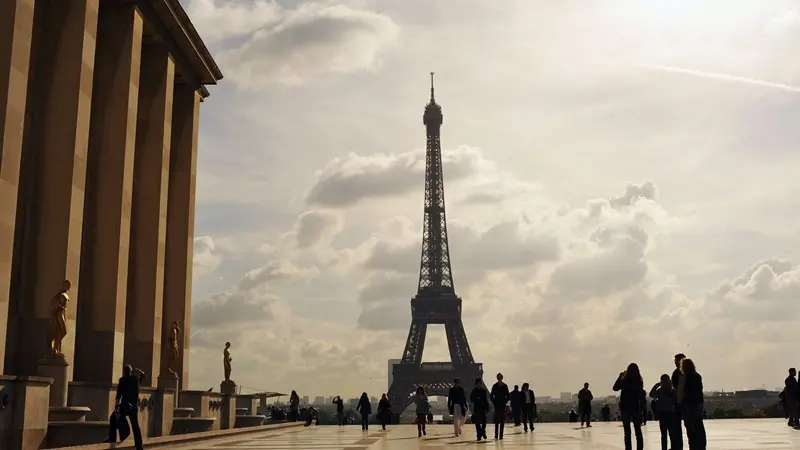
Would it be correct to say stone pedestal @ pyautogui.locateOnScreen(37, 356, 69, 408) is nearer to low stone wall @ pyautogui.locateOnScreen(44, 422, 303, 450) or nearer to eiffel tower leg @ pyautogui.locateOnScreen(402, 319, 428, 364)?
low stone wall @ pyautogui.locateOnScreen(44, 422, 303, 450)

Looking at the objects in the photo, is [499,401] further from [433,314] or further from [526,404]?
[433,314]

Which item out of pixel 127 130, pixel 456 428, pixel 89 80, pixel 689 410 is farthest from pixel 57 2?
pixel 689 410

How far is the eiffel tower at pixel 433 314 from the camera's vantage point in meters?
112

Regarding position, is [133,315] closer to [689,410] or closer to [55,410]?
[55,410]

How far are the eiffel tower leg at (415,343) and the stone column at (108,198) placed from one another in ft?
278

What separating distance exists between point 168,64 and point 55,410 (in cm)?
1904

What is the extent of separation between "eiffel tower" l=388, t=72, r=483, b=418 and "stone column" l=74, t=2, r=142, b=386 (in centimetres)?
8114

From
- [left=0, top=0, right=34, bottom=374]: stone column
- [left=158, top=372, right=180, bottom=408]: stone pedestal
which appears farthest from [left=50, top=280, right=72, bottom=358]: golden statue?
[left=158, top=372, right=180, bottom=408]: stone pedestal

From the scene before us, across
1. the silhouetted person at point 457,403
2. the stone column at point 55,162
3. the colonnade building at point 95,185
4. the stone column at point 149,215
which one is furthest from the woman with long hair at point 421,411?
the stone column at point 55,162

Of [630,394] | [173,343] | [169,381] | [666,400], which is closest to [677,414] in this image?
[666,400]

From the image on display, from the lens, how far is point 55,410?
23203 millimetres

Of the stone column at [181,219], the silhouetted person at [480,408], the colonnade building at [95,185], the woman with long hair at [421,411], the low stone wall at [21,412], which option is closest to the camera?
the low stone wall at [21,412]

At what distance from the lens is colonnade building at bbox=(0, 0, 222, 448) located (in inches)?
945

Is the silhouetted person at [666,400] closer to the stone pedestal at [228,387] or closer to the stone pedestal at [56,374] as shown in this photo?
the stone pedestal at [56,374]
